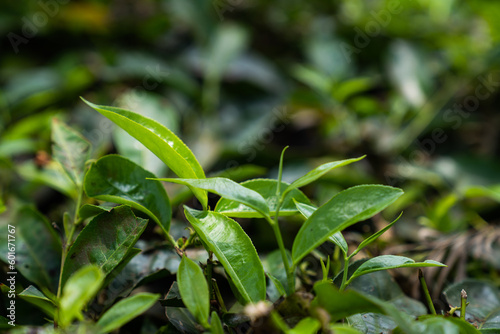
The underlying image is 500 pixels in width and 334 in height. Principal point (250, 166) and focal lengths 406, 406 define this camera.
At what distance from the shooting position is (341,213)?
44 cm

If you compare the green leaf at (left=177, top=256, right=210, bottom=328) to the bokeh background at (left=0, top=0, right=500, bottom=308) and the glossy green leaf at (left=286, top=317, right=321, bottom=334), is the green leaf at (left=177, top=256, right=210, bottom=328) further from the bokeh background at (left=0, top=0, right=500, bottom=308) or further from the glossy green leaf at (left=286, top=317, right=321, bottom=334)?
the bokeh background at (left=0, top=0, right=500, bottom=308)

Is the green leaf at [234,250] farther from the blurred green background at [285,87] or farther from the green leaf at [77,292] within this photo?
the blurred green background at [285,87]

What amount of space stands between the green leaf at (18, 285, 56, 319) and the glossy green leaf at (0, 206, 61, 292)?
77 millimetres

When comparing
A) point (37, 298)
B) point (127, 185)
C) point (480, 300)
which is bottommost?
point (480, 300)

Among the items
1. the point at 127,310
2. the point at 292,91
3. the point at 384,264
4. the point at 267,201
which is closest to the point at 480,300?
the point at 384,264

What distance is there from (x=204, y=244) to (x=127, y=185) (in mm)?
148

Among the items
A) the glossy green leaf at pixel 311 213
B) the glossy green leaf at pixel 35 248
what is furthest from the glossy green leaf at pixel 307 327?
the glossy green leaf at pixel 35 248

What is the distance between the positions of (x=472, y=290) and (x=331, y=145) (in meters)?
0.67

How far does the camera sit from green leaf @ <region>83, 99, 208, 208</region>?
0.47 meters

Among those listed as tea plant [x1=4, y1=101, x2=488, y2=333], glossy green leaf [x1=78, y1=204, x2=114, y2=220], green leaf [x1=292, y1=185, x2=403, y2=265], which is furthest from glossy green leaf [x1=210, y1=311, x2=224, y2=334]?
glossy green leaf [x1=78, y1=204, x2=114, y2=220]

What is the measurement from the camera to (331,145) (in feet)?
4.14

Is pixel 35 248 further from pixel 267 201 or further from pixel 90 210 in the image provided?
pixel 267 201

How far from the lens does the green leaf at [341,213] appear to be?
431mm

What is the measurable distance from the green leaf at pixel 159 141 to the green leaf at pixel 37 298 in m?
0.22
